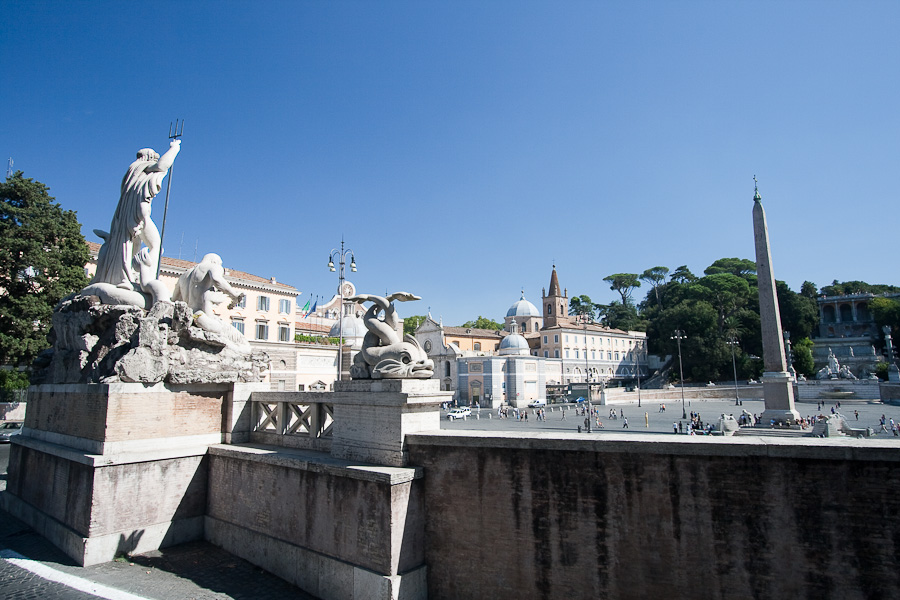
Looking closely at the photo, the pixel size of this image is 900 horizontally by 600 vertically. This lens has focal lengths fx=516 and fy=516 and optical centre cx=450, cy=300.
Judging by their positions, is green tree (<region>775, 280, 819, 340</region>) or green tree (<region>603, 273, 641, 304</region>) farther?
green tree (<region>603, 273, 641, 304</region>)

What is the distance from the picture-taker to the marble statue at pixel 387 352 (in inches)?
267

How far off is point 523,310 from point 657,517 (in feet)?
249

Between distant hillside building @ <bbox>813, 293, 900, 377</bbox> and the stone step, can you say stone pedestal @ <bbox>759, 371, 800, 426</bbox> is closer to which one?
the stone step

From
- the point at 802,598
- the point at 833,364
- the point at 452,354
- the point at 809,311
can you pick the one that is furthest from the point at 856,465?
the point at 809,311

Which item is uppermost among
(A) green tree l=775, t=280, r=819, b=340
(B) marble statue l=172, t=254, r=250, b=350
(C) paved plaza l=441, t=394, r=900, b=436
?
(A) green tree l=775, t=280, r=819, b=340

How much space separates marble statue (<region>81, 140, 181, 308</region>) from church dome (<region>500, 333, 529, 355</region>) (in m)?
Answer: 54.5

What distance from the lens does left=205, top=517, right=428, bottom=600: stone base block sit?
5.99 metres

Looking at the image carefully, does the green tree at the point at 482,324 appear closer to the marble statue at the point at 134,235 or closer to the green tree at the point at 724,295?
the green tree at the point at 724,295

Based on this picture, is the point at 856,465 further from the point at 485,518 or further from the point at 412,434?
the point at 412,434

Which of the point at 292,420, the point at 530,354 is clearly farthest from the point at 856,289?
the point at 292,420

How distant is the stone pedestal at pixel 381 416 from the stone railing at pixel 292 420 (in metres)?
0.48

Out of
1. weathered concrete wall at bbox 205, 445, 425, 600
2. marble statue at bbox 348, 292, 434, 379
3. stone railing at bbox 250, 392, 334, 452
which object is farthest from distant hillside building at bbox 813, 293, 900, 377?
weathered concrete wall at bbox 205, 445, 425, 600

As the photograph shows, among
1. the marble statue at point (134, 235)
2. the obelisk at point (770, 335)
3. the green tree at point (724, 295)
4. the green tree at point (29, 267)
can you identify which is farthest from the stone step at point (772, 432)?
the green tree at point (724, 295)

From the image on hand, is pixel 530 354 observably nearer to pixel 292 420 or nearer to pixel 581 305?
pixel 581 305
